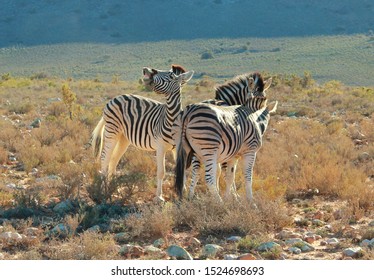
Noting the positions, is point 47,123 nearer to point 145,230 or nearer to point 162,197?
point 162,197

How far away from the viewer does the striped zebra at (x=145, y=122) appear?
9883 millimetres

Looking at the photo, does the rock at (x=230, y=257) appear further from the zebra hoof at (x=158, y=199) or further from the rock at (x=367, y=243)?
the zebra hoof at (x=158, y=199)

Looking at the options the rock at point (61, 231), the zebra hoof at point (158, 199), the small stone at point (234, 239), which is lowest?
the rock at point (61, 231)

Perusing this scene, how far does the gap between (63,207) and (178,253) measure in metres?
2.76

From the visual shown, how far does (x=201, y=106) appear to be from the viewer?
9219mm

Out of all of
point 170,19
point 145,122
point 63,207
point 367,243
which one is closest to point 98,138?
point 145,122

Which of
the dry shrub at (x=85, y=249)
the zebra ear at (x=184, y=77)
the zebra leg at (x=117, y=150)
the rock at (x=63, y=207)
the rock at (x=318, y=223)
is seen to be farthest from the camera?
the zebra leg at (x=117, y=150)

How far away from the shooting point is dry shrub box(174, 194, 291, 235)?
8.16 m

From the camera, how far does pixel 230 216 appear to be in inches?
323

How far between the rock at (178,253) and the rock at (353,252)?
5.47 feet

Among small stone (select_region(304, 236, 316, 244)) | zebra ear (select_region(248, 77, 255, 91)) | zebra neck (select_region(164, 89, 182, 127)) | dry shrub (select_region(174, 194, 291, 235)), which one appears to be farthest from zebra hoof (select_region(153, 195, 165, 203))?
small stone (select_region(304, 236, 316, 244))

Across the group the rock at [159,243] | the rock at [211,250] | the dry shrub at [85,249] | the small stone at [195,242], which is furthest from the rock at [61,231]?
the rock at [211,250]

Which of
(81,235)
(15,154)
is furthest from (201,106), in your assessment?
(15,154)

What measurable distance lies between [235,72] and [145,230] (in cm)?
4322
